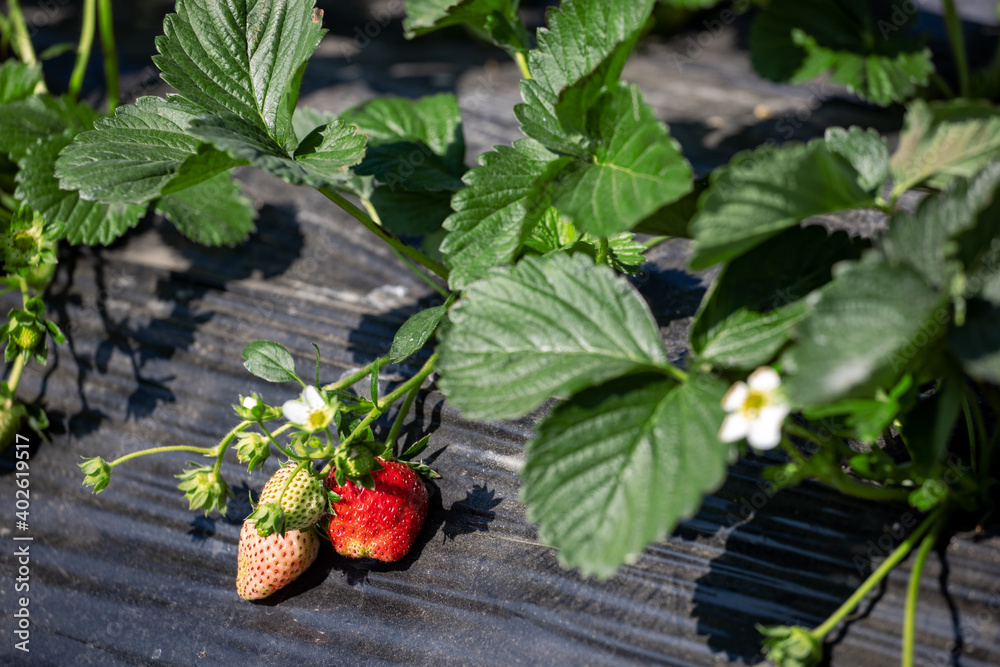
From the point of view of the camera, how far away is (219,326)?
55.2 inches

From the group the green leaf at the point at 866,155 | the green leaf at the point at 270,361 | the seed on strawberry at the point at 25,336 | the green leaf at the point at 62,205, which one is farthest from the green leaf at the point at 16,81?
the green leaf at the point at 866,155

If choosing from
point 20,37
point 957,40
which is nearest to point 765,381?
point 957,40

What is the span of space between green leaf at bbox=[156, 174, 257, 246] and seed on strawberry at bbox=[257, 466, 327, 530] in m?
0.64

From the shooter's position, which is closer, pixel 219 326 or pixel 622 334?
pixel 622 334

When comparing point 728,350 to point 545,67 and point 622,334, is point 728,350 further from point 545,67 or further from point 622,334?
point 545,67

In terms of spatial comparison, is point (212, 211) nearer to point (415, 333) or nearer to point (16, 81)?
point (16, 81)

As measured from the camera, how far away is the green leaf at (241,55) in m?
1.05

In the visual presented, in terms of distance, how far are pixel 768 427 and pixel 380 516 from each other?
Answer: 56cm

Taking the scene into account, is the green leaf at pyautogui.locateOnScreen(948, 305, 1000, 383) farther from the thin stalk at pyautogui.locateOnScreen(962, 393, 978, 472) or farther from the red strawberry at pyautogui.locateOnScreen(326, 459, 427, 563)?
the red strawberry at pyautogui.locateOnScreen(326, 459, 427, 563)

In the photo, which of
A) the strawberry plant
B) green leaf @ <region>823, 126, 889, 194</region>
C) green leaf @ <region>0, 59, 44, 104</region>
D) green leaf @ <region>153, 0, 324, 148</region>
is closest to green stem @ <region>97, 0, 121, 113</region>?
green leaf @ <region>0, 59, 44, 104</region>

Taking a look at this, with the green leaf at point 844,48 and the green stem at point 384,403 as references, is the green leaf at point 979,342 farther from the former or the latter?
the green leaf at point 844,48

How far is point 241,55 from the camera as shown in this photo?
3.58ft

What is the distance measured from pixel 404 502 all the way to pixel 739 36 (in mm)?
1762

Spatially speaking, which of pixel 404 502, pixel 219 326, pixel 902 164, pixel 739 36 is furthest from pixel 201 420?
pixel 739 36
